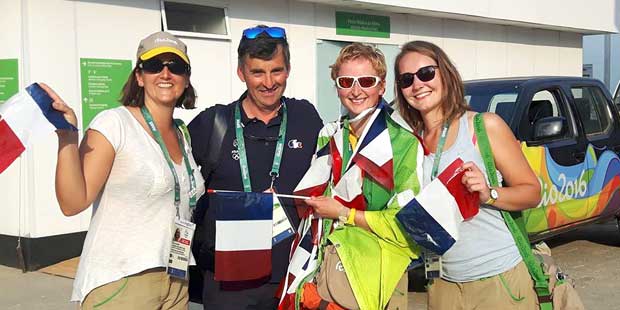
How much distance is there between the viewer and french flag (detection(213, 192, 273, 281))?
2990 millimetres

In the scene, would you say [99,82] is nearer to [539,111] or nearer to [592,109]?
[539,111]

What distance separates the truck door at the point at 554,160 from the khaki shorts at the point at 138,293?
3.99 meters

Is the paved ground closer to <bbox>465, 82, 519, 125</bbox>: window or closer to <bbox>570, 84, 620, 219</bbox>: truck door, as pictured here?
<bbox>570, 84, 620, 219</bbox>: truck door

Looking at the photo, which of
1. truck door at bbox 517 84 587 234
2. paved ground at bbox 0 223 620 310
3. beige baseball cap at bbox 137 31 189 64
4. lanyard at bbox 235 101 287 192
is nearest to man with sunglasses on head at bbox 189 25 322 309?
lanyard at bbox 235 101 287 192

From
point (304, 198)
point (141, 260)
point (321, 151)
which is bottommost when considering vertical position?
point (141, 260)

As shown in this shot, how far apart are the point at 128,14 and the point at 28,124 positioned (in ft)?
20.0

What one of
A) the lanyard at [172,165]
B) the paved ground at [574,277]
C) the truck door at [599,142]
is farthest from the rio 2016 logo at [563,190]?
the lanyard at [172,165]

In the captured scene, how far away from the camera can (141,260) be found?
274 cm

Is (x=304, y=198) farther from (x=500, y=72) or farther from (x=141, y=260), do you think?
(x=500, y=72)

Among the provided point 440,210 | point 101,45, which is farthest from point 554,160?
point 101,45

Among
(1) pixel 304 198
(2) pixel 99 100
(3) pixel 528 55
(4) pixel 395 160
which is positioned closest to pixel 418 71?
(4) pixel 395 160

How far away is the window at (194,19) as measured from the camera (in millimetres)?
8961

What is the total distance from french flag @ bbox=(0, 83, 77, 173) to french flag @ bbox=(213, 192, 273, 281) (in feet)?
2.49

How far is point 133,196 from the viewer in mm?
2729
